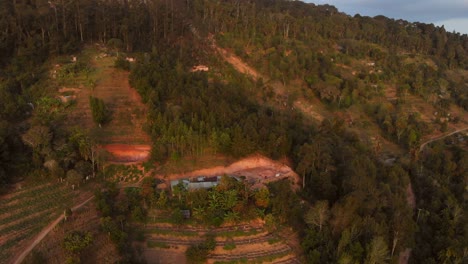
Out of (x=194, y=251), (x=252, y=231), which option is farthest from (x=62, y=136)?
(x=252, y=231)

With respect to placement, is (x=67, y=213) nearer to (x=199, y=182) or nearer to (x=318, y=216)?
(x=199, y=182)

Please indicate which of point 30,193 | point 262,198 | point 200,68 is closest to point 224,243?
point 262,198

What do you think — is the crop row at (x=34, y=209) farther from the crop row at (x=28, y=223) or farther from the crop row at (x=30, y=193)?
the crop row at (x=30, y=193)

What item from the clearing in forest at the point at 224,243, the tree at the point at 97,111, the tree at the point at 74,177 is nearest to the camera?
the clearing in forest at the point at 224,243

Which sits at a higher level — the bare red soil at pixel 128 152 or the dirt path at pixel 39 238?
the bare red soil at pixel 128 152

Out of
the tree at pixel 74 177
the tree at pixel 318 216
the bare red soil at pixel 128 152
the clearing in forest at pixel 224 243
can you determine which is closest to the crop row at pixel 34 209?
the tree at pixel 74 177

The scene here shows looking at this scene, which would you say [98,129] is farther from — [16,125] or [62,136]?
[16,125]

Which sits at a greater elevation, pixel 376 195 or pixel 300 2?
pixel 300 2
